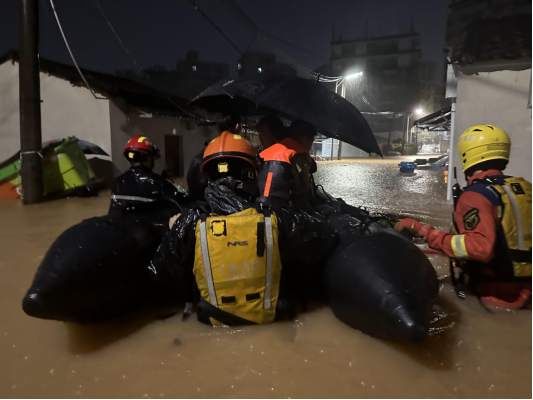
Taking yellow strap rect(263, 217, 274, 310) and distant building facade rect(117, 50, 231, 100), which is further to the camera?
distant building facade rect(117, 50, 231, 100)

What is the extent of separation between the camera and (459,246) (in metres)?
2.72

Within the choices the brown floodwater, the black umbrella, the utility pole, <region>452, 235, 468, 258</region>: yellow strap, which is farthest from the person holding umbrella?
the utility pole

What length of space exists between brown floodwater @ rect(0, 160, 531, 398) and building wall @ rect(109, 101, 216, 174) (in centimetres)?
948

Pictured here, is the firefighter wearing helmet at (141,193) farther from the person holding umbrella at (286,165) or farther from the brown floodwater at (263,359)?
the brown floodwater at (263,359)

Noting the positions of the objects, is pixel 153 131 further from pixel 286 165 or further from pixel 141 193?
pixel 286 165

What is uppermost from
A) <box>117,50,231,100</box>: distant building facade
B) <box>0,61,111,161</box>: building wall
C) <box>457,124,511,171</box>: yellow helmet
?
<box>117,50,231,100</box>: distant building facade

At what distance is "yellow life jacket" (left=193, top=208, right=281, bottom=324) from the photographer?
8.04 ft

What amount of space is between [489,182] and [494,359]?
1.14 meters

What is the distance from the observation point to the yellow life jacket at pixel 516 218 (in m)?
2.67

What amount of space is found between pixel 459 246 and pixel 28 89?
8903 millimetres

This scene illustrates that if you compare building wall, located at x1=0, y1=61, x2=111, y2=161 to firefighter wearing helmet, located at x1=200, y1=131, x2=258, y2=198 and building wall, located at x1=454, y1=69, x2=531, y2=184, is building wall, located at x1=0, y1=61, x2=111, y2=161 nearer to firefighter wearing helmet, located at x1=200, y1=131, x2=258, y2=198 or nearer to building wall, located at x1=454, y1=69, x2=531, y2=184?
building wall, located at x1=454, y1=69, x2=531, y2=184

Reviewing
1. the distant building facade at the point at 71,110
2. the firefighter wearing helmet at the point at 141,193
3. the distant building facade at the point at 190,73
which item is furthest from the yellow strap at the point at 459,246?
the distant building facade at the point at 190,73

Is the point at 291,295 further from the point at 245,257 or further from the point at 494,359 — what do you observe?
the point at 494,359

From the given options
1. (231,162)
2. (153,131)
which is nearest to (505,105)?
(231,162)
